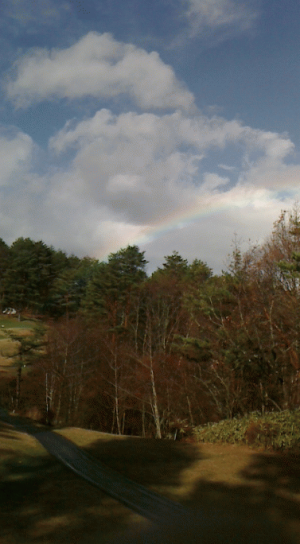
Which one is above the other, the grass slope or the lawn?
the grass slope

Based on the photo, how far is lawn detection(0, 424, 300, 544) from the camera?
6.00 metres

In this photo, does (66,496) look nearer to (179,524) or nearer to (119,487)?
Result: (119,487)

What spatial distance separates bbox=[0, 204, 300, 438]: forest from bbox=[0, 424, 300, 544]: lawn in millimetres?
4461

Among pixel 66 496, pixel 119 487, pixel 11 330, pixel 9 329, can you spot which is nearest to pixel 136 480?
pixel 119 487

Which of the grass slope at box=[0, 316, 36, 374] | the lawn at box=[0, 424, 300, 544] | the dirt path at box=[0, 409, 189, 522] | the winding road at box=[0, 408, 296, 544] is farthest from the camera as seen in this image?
the grass slope at box=[0, 316, 36, 374]

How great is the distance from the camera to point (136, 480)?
8906 millimetres

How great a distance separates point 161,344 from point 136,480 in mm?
24789

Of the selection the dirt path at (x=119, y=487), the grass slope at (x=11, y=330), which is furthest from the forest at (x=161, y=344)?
the dirt path at (x=119, y=487)

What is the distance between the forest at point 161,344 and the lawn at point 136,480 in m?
4.46

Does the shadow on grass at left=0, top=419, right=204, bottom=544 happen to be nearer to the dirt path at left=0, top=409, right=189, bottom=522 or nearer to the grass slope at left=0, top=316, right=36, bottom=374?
the dirt path at left=0, top=409, right=189, bottom=522

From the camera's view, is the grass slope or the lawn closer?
the lawn

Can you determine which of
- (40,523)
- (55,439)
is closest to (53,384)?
(55,439)

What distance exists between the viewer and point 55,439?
1495cm

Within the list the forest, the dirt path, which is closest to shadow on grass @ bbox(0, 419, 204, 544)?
the dirt path
